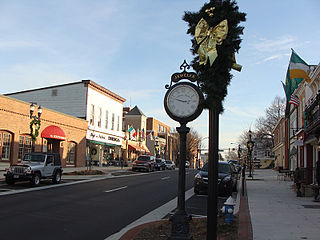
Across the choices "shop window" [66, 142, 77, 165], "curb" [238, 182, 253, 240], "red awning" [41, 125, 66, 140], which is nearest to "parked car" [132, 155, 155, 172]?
"shop window" [66, 142, 77, 165]

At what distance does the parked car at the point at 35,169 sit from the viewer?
1738 centimetres

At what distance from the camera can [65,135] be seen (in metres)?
35.8

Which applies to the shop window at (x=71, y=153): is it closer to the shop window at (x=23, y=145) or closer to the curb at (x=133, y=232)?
the shop window at (x=23, y=145)

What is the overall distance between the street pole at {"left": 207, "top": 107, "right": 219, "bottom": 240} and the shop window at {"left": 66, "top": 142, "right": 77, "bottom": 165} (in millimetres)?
34152

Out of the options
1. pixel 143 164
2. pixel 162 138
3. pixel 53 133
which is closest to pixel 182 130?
pixel 53 133

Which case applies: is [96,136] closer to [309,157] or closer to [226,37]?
[309,157]

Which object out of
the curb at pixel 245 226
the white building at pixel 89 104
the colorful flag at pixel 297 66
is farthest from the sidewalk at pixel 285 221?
the white building at pixel 89 104

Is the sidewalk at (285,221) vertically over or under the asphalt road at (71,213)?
over

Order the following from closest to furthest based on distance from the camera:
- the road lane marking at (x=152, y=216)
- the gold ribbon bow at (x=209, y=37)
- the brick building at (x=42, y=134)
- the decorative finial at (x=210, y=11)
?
the gold ribbon bow at (x=209, y=37), the decorative finial at (x=210, y=11), the road lane marking at (x=152, y=216), the brick building at (x=42, y=134)

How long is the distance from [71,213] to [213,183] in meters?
6.79

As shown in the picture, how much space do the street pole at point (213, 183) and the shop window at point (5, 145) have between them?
84.0 ft

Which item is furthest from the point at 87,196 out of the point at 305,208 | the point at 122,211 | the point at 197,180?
the point at 305,208

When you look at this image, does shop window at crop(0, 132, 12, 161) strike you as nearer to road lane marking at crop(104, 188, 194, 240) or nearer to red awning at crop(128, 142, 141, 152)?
road lane marking at crop(104, 188, 194, 240)

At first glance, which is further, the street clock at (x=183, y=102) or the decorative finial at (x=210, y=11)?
the street clock at (x=183, y=102)
